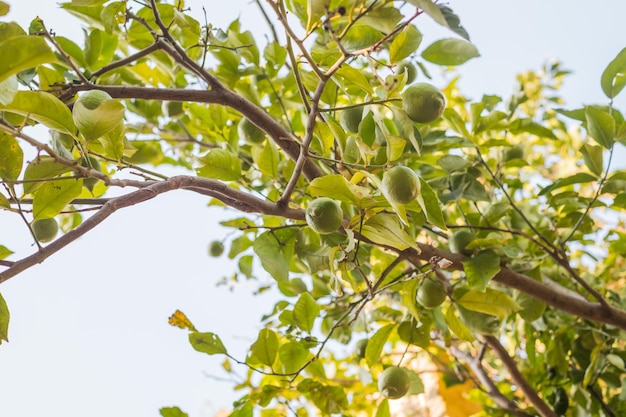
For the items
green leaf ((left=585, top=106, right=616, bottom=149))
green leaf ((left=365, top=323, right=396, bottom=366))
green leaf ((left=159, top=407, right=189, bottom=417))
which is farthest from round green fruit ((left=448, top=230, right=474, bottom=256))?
green leaf ((left=159, top=407, right=189, bottom=417))

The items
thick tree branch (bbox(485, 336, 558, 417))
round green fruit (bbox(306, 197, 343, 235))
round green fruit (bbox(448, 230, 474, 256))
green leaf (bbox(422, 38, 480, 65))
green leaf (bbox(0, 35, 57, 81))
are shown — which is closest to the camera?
green leaf (bbox(0, 35, 57, 81))

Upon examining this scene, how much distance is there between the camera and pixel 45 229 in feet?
2.87

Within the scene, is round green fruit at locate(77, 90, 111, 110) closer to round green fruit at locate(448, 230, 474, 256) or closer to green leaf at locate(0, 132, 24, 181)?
green leaf at locate(0, 132, 24, 181)

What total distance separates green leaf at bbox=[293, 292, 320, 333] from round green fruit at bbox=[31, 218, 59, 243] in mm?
438

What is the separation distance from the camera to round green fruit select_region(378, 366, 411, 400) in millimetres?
973

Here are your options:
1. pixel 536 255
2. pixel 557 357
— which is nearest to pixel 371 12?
pixel 536 255

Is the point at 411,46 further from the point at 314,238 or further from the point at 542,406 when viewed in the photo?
the point at 542,406

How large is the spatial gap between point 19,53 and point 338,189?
0.39 meters

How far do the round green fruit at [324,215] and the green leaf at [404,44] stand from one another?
212 mm

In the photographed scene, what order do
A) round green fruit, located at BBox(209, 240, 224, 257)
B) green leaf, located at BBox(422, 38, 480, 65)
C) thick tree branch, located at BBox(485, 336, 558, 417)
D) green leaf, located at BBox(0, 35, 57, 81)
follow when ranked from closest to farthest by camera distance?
green leaf, located at BBox(0, 35, 57, 81) → green leaf, located at BBox(422, 38, 480, 65) → thick tree branch, located at BBox(485, 336, 558, 417) → round green fruit, located at BBox(209, 240, 224, 257)

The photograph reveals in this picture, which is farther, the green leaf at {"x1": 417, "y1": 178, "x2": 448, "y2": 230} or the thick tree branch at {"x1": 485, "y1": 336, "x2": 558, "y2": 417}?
the thick tree branch at {"x1": 485, "y1": 336, "x2": 558, "y2": 417}

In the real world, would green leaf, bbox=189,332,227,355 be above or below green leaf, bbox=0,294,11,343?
above

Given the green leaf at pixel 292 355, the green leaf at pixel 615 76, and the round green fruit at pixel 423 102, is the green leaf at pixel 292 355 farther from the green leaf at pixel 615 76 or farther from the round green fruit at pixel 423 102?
the green leaf at pixel 615 76

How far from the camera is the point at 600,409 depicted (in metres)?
1.39
